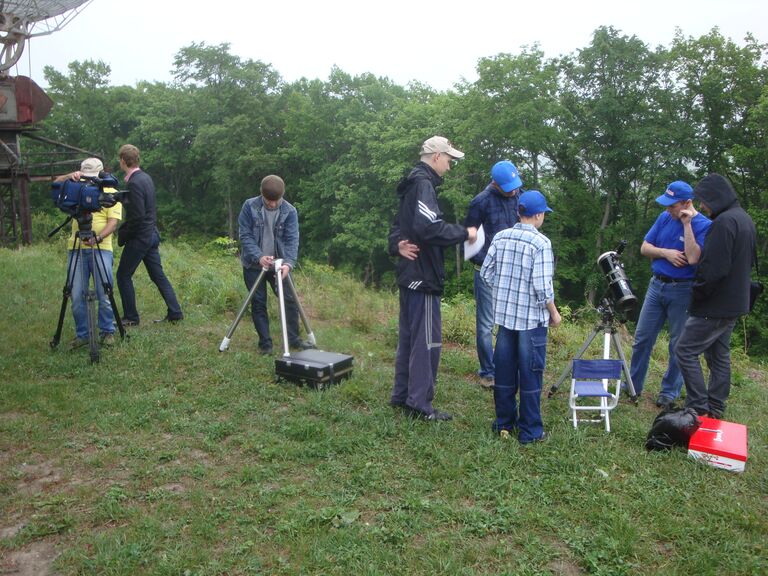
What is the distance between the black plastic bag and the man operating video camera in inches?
207

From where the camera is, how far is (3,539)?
10.6 feet

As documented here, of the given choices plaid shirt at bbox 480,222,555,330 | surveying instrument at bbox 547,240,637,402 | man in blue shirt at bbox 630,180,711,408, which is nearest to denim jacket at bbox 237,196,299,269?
plaid shirt at bbox 480,222,555,330

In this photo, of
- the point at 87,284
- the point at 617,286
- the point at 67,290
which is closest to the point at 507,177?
the point at 617,286

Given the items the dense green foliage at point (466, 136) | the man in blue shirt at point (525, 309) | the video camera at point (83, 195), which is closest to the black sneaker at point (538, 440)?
the man in blue shirt at point (525, 309)

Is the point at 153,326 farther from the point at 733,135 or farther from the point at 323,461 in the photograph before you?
the point at 733,135

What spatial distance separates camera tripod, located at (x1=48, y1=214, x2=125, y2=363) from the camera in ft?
19.5

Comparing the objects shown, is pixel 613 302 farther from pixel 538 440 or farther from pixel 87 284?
pixel 87 284

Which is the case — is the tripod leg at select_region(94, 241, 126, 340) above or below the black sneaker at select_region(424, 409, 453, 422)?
above

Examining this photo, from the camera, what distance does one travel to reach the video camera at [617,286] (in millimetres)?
4957

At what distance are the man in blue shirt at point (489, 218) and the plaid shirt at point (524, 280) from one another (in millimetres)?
764

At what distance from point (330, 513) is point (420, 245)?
2145 millimetres

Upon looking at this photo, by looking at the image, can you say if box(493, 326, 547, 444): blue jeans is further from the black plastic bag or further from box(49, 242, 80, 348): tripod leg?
box(49, 242, 80, 348): tripod leg

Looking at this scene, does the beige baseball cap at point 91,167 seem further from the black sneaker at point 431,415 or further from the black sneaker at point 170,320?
the black sneaker at point 431,415

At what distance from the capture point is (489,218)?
17.7 ft
